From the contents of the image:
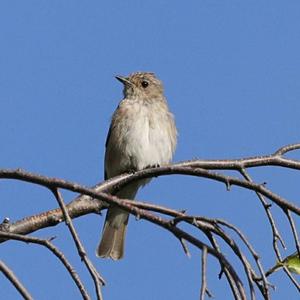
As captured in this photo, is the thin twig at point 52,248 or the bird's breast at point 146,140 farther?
the bird's breast at point 146,140

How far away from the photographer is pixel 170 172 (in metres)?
3.96

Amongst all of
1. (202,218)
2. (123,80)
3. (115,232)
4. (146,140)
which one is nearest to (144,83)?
(123,80)

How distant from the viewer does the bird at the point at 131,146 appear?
28.5ft

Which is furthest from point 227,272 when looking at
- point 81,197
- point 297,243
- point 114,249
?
point 114,249

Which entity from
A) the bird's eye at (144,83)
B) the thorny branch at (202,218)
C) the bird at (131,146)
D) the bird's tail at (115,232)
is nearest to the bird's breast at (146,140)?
the bird at (131,146)

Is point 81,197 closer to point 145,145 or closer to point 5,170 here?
point 5,170

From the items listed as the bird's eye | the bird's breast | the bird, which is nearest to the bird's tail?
the bird

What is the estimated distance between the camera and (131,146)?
872cm

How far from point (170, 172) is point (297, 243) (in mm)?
770

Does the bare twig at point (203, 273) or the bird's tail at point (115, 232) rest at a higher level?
the bird's tail at point (115, 232)

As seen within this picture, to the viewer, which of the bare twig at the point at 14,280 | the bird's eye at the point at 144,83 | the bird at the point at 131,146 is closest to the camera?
the bare twig at the point at 14,280

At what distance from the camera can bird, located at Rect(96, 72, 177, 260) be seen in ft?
28.5

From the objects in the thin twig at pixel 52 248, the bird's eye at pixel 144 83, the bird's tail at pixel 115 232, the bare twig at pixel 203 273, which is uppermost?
the bird's eye at pixel 144 83

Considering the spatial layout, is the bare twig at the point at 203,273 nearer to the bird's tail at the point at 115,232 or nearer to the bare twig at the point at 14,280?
the bare twig at the point at 14,280
